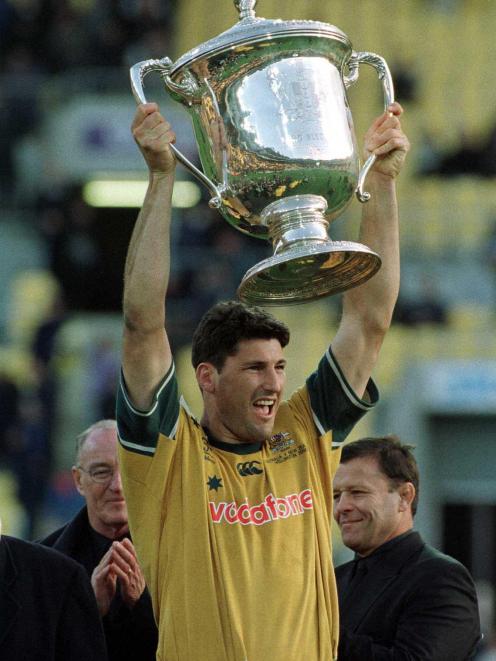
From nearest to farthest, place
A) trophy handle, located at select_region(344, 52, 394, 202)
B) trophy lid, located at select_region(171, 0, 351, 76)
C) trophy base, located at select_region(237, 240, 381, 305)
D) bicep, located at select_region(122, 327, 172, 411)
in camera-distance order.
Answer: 1. trophy base, located at select_region(237, 240, 381, 305)
2. trophy lid, located at select_region(171, 0, 351, 76)
3. bicep, located at select_region(122, 327, 172, 411)
4. trophy handle, located at select_region(344, 52, 394, 202)

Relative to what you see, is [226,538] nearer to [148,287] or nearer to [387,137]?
[148,287]

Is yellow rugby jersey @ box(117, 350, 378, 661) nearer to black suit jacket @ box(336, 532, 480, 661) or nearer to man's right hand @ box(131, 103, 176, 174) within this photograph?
black suit jacket @ box(336, 532, 480, 661)

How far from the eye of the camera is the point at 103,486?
3.79 meters

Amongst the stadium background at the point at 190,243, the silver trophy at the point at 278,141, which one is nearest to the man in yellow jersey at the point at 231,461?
the silver trophy at the point at 278,141

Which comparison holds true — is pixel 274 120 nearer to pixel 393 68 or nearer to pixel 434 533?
pixel 434 533

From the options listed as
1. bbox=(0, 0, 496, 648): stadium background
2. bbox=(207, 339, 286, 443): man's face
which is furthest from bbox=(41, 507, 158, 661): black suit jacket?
bbox=(0, 0, 496, 648): stadium background

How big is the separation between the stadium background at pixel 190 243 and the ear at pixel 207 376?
21.1 ft

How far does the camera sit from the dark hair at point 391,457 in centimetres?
361

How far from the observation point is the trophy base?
108 inches

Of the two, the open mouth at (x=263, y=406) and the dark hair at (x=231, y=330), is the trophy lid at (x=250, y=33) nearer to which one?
the dark hair at (x=231, y=330)

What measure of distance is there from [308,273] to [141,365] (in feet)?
1.28

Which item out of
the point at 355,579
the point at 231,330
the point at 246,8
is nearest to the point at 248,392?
the point at 231,330

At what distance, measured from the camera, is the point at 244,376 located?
3.13 m

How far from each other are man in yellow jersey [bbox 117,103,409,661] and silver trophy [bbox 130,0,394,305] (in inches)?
4.3
